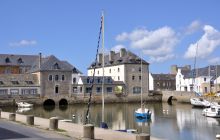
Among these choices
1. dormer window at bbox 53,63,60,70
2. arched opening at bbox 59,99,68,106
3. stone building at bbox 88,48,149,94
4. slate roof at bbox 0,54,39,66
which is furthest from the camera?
slate roof at bbox 0,54,39,66

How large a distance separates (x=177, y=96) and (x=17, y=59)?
42724 millimetres

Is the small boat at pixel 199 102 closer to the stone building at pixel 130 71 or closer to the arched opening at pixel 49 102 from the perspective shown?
the stone building at pixel 130 71

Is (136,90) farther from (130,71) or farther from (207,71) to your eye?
(207,71)

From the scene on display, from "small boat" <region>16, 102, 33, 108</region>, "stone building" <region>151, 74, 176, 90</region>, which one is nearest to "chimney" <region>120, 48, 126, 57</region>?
"stone building" <region>151, 74, 176, 90</region>

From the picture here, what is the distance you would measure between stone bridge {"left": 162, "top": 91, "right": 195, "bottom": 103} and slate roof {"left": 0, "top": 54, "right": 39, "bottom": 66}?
3486 cm

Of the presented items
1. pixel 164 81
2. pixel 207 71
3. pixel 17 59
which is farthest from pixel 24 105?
pixel 164 81

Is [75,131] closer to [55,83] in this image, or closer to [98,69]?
[55,83]

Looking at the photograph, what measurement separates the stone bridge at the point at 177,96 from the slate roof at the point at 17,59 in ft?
114

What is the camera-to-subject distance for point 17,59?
10856 cm

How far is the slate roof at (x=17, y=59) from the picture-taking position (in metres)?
106

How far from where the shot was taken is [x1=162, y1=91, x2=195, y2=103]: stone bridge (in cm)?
9314

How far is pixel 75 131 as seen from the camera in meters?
27.7

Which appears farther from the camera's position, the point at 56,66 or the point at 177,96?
the point at 177,96

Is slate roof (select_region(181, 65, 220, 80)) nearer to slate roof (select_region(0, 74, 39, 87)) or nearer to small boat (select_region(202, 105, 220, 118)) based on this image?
slate roof (select_region(0, 74, 39, 87))
